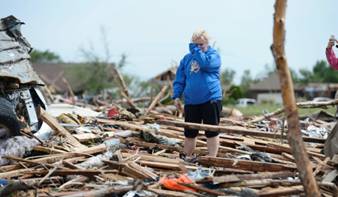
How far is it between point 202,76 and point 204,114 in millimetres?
507

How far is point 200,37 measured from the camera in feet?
21.1

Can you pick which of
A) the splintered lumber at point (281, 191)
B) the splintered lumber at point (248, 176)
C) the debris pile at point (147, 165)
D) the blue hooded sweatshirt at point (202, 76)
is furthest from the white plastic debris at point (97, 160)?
the splintered lumber at point (281, 191)

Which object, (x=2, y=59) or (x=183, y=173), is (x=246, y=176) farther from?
(x=2, y=59)

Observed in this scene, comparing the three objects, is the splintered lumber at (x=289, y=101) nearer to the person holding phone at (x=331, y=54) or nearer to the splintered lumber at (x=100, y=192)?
the splintered lumber at (x=100, y=192)

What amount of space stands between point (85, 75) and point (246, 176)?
55436 millimetres

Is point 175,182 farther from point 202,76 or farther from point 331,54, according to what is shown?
point 331,54

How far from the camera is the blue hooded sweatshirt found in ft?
21.3

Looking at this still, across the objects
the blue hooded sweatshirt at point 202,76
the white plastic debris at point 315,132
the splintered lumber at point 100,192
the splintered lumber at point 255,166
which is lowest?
the splintered lumber at point 100,192

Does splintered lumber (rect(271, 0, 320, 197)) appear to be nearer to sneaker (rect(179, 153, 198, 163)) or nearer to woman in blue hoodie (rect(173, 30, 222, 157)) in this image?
sneaker (rect(179, 153, 198, 163))

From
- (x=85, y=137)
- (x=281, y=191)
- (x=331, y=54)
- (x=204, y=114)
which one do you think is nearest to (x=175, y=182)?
(x=281, y=191)

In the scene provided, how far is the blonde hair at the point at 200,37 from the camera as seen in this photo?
254 inches

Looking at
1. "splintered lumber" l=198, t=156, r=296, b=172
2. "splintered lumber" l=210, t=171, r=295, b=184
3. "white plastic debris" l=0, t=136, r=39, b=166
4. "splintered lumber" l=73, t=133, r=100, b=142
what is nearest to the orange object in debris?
"splintered lumber" l=210, t=171, r=295, b=184

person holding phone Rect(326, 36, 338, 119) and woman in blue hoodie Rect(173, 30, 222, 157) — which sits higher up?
person holding phone Rect(326, 36, 338, 119)

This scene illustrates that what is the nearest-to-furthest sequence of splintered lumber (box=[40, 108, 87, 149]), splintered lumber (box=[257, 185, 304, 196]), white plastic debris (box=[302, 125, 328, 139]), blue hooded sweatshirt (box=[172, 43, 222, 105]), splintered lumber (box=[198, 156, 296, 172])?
1. splintered lumber (box=[257, 185, 304, 196])
2. splintered lumber (box=[198, 156, 296, 172])
3. blue hooded sweatshirt (box=[172, 43, 222, 105])
4. splintered lumber (box=[40, 108, 87, 149])
5. white plastic debris (box=[302, 125, 328, 139])
